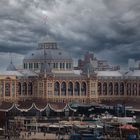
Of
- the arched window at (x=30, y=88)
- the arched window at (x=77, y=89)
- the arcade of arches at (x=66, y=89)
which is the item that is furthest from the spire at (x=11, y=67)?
the arched window at (x=77, y=89)

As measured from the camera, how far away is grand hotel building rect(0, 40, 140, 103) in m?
154

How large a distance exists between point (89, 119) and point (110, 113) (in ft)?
42.2

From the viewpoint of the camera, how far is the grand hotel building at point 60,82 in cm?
15450

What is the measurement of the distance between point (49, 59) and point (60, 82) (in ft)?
30.6

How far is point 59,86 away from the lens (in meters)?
155

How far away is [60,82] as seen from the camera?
15550 centimetres

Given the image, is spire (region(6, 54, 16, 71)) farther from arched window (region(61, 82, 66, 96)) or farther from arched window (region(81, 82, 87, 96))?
arched window (region(81, 82, 87, 96))

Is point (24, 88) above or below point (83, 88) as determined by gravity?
above

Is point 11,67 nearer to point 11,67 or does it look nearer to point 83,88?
point 11,67

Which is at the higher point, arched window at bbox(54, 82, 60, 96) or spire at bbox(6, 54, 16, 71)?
spire at bbox(6, 54, 16, 71)

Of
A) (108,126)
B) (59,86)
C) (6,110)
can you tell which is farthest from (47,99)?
(108,126)

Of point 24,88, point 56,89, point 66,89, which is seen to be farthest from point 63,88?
point 24,88

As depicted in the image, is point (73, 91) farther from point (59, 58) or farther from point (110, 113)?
point (110, 113)

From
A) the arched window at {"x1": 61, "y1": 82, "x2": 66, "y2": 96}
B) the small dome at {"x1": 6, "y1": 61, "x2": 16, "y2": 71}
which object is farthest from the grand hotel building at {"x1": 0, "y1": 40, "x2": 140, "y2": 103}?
the small dome at {"x1": 6, "y1": 61, "x2": 16, "y2": 71}
